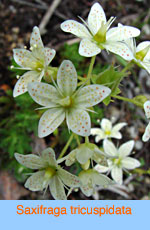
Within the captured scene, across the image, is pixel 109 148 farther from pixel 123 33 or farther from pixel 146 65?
pixel 123 33

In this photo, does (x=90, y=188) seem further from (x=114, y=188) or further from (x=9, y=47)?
(x=9, y=47)

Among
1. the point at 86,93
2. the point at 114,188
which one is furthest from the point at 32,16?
the point at 114,188

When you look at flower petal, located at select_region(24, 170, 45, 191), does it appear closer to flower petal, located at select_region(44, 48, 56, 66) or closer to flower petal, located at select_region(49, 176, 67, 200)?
flower petal, located at select_region(49, 176, 67, 200)

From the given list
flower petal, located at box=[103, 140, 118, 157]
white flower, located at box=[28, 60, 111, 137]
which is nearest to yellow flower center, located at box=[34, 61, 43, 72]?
white flower, located at box=[28, 60, 111, 137]

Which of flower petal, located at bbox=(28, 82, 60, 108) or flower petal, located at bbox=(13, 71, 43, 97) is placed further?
flower petal, located at bbox=(13, 71, 43, 97)

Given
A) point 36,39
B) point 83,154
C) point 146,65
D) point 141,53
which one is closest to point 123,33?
point 141,53

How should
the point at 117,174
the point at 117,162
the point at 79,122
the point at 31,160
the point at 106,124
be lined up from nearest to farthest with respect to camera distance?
the point at 79,122 → the point at 31,160 → the point at 117,174 → the point at 117,162 → the point at 106,124

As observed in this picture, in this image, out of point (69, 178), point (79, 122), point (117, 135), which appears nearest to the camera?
point (79, 122)
